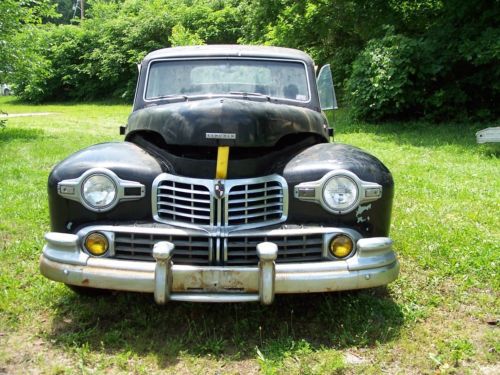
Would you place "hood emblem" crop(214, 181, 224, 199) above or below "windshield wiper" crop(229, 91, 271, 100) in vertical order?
below

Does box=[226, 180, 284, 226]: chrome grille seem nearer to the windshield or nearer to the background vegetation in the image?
the windshield

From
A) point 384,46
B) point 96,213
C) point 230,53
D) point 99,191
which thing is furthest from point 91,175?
point 384,46

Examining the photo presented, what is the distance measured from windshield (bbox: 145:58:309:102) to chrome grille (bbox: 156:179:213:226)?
50.7 inches

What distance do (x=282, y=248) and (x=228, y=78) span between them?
1838 millimetres

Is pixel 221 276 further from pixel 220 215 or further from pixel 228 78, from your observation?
pixel 228 78

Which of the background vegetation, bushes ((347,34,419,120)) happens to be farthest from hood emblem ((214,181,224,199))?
bushes ((347,34,419,120))

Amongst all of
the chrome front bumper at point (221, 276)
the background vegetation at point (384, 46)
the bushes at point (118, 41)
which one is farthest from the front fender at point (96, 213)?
the bushes at point (118, 41)

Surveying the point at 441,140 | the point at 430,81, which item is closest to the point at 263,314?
the point at 441,140

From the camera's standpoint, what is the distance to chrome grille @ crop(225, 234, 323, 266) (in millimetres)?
3096

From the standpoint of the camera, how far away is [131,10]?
31.3m

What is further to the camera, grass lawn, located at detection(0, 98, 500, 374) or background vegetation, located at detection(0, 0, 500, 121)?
background vegetation, located at detection(0, 0, 500, 121)

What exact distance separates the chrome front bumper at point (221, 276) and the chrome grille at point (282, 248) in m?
0.10

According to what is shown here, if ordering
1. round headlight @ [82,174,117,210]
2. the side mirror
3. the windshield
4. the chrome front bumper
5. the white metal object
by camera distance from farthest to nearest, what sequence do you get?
the white metal object
the side mirror
the windshield
round headlight @ [82,174,117,210]
the chrome front bumper

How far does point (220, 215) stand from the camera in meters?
3.13
